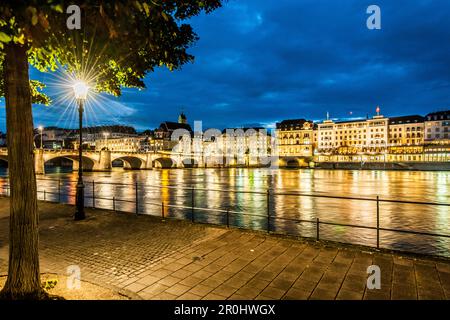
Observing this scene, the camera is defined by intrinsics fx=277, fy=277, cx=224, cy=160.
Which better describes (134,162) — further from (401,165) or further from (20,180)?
(20,180)

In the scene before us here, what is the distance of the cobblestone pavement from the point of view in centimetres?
413

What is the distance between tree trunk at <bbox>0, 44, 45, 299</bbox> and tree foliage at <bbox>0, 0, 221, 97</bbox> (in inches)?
12.6

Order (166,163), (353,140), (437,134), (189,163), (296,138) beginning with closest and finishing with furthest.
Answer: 1. (437,134)
2. (166,163)
3. (189,163)
4. (353,140)
5. (296,138)

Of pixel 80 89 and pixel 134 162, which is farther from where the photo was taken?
pixel 134 162

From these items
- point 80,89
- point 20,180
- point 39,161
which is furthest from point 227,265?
point 39,161

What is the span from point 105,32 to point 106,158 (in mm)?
77488

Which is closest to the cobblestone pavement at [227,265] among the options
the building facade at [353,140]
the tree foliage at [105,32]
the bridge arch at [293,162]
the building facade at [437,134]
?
the tree foliage at [105,32]

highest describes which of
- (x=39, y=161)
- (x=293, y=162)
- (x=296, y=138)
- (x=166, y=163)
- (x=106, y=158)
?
(x=296, y=138)

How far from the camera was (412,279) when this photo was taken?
4.42m

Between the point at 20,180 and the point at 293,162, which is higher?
the point at 20,180

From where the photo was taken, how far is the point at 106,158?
7481cm

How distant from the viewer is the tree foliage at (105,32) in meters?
2.72
